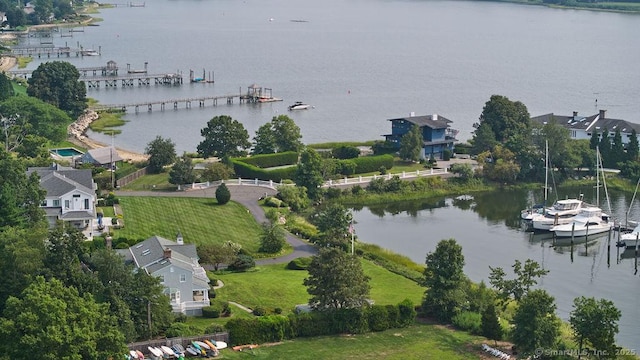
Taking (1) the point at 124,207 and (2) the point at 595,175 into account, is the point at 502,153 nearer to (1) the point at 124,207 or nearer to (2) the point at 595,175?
(2) the point at 595,175

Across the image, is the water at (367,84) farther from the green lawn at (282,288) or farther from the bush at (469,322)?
the bush at (469,322)

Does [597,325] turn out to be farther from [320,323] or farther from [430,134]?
[430,134]

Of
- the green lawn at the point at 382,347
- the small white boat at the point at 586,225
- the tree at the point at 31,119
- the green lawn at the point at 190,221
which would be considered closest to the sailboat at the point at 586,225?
the small white boat at the point at 586,225

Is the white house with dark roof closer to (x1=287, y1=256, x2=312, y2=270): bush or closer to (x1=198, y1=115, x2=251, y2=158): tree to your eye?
(x1=287, y1=256, x2=312, y2=270): bush

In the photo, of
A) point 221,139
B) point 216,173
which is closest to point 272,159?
point 221,139

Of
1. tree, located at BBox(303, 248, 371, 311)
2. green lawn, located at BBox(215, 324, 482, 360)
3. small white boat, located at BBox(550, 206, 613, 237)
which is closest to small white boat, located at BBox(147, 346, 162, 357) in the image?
green lawn, located at BBox(215, 324, 482, 360)

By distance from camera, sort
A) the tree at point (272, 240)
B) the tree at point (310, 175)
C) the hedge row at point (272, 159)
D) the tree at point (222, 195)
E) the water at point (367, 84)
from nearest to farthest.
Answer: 1. the tree at point (272, 240)
2. the tree at point (222, 195)
3. the tree at point (310, 175)
4. the hedge row at point (272, 159)
5. the water at point (367, 84)
